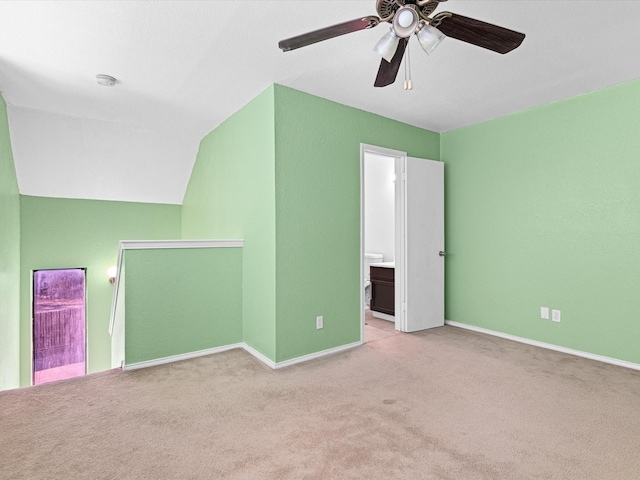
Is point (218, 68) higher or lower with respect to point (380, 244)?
higher

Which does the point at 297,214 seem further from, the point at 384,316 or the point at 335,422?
the point at 384,316

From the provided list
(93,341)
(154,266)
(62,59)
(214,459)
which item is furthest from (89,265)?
(214,459)

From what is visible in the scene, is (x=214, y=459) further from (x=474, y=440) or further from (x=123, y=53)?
(x=123, y=53)

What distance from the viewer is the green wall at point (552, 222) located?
320 cm

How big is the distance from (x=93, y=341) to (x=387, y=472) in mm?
4918

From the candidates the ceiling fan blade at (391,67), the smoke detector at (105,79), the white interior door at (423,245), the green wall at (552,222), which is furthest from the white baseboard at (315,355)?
the smoke detector at (105,79)

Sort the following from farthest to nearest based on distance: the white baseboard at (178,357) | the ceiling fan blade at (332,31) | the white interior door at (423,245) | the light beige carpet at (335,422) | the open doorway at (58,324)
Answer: the open doorway at (58,324), the white interior door at (423,245), the white baseboard at (178,357), the light beige carpet at (335,422), the ceiling fan blade at (332,31)

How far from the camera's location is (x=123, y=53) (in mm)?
2676

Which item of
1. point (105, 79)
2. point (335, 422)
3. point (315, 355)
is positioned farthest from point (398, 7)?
point (315, 355)

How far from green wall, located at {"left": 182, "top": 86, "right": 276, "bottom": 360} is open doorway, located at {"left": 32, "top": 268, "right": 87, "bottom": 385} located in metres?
2.23

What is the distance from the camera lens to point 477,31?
1.77 meters

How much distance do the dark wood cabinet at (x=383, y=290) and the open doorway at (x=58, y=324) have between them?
404 cm

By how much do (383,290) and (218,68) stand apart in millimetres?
3303

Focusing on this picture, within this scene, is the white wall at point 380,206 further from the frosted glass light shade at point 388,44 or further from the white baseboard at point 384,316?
the frosted glass light shade at point 388,44
